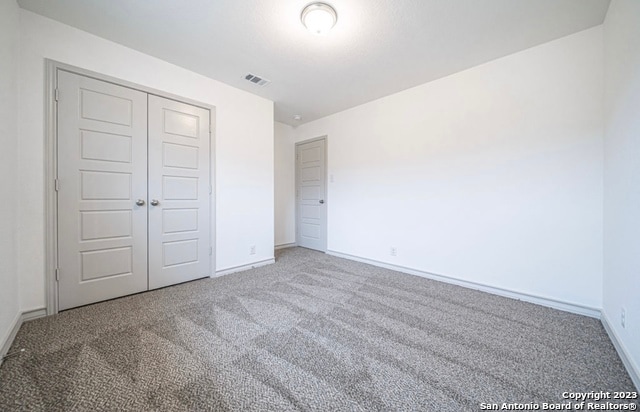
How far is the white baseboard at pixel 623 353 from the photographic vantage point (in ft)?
4.40

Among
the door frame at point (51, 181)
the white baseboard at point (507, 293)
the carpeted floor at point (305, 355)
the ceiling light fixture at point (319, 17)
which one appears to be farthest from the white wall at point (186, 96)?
the white baseboard at point (507, 293)

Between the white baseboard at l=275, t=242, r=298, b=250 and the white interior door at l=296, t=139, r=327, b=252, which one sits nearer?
the white interior door at l=296, t=139, r=327, b=252

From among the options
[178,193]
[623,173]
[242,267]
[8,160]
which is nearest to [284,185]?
[242,267]

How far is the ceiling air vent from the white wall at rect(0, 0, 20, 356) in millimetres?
1917

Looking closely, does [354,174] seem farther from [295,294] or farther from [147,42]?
[147,42]

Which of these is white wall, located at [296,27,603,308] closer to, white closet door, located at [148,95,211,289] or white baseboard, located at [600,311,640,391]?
white baseboard, located at [600,311,640,391]

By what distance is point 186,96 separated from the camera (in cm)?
292

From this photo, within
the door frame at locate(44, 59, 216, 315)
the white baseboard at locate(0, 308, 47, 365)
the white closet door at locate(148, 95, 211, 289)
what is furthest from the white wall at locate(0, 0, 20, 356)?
the white closet door at locate(148, 95, 211, 289)

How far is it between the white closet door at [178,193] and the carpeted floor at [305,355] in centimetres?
41

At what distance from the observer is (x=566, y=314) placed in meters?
2.20

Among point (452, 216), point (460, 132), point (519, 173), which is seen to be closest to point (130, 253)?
point (452, 216)

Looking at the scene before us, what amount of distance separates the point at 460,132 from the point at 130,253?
159 inches

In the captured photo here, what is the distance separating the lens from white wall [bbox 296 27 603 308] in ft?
7.24

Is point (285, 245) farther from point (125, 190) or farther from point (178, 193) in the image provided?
point (125, 190)
